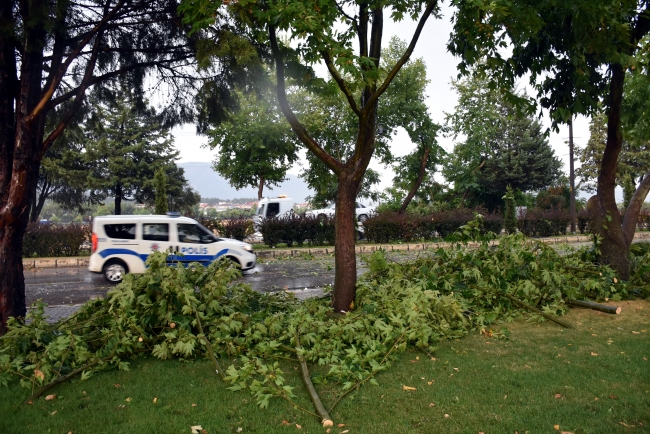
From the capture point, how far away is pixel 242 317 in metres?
5.59

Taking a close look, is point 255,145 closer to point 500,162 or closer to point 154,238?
point 154,238

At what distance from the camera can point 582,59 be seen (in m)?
8.23

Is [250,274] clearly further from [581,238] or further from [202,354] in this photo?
[581,238]

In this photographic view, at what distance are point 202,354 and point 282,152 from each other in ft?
86.6

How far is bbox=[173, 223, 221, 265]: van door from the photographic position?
496 inches

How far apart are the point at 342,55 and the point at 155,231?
8334 mm

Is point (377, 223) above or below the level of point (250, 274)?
above

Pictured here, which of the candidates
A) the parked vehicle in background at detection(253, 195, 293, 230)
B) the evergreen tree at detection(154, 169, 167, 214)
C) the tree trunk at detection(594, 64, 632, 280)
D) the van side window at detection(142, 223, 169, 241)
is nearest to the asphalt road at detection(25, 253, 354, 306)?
the van side window at detection(142, 223, 169, 241)

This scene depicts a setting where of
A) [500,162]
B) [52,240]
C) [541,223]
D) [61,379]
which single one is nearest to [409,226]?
[541,223]

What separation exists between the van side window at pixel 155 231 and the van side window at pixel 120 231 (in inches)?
11.2

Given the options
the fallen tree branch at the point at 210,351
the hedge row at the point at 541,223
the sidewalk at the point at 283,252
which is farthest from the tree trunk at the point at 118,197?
the fallen tree branch at the point at 210,351

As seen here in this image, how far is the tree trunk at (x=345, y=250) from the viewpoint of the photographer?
6848 millimetres

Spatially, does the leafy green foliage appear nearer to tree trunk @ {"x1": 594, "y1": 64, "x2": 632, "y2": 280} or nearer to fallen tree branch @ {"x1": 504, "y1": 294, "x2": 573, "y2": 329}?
fallen tree branch @ {"x1": 504, "y1": 294, "x2": 573, "y2": 329}

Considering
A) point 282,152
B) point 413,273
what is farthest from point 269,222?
point 413,273
